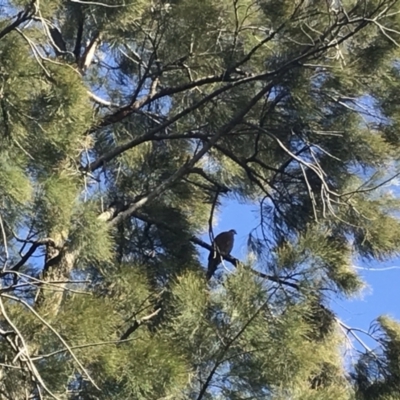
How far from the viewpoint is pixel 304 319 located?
111 inches

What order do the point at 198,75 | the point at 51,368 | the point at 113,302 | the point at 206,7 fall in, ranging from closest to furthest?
1. the point at 51,368
2. the point at 113,302
3. the point at 206,7
4. the point at 198,75

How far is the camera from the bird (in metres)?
3.25

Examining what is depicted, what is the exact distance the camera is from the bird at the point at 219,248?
325cm

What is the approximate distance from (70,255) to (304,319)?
29.0 inches

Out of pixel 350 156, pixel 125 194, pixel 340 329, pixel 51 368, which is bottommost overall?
pixel 51 368

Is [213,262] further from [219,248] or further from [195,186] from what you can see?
[195,186]

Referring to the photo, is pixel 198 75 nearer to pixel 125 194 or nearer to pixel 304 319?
pixel 125 194

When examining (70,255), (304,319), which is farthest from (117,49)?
(304,319)

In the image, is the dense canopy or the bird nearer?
the dense canopy

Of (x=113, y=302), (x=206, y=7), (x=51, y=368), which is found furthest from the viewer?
(x=206, y=7)

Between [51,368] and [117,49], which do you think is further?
[117,49]

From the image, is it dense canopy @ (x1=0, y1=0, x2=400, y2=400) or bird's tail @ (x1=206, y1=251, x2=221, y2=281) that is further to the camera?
bird's tail @ (x1=206, y1=251, x2=221, y2=281)

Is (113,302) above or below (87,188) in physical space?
below

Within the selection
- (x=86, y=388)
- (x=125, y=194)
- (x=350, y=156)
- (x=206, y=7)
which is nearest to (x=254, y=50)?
(x=206, y=7)
